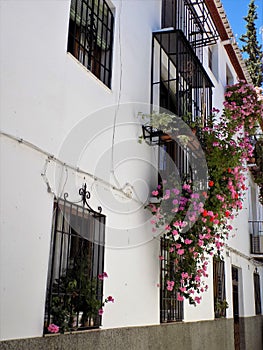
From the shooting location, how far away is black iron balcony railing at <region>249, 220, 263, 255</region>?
53.5ft

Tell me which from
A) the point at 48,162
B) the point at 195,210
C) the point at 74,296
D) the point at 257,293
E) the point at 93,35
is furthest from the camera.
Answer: the point at 257,293

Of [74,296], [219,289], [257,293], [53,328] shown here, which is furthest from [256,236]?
[53,328]

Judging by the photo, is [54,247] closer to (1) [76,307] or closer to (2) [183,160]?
(1) [76,307]

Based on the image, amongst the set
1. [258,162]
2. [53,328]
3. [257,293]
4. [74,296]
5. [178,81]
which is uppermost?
[258,162]

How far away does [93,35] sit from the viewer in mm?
6539

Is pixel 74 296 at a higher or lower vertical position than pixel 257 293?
→ lower

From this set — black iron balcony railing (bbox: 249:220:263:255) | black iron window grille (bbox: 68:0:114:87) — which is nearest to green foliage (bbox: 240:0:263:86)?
black iron balcony railing (bbox: 249:220:263:255)

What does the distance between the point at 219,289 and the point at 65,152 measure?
7690 millimetres

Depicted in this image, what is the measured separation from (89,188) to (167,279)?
2.54 meters

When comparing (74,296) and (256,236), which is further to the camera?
(256,236)

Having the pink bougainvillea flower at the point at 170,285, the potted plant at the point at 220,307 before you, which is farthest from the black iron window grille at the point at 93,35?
the potted plant at the point at 220,307

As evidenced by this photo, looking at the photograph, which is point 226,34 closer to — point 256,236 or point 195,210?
point 256,236

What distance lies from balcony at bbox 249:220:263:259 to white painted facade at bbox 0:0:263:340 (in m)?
9.67

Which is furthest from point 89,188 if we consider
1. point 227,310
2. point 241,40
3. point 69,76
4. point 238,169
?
point 241,40
